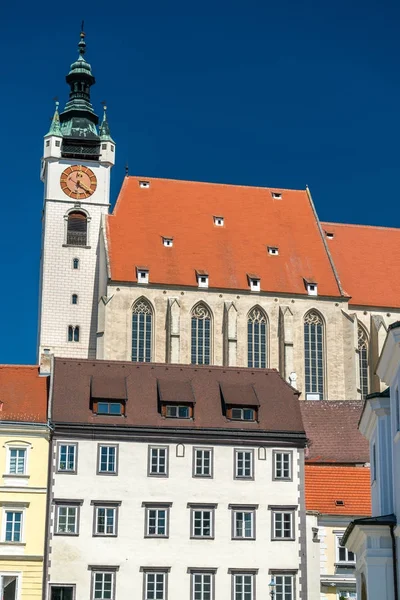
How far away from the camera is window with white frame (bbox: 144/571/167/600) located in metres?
40.0

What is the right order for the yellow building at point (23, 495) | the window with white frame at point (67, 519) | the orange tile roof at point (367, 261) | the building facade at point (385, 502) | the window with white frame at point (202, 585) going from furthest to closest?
the orange tile roof at point (367, 261) → the window with white frame at point (67, 519) → the window with white frame at point (202, 585) → the yellow building at point (23, 495) → the building facade at point (385, 502)

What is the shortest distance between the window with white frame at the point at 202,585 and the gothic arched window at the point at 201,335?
1223 inches

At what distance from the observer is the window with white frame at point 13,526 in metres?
40.0

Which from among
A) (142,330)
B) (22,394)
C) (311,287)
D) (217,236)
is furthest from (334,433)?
(217,236)

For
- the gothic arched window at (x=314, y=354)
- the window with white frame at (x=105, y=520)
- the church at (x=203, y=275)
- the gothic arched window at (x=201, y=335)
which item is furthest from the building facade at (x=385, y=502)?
the gothic arched window at (x=314, y=354)

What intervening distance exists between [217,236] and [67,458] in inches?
1502

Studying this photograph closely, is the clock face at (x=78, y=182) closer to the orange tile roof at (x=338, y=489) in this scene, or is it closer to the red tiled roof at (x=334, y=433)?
the red tiled roof at (x=334, y=433)

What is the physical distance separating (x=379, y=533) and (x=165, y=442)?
18.6 meters

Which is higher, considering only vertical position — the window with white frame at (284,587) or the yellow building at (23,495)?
the yellow building at (23,495)

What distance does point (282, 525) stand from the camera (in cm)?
4175

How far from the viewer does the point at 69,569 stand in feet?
131

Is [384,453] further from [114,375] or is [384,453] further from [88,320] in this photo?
[88,320]

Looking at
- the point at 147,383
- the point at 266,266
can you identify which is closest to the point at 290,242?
the point at 266,266

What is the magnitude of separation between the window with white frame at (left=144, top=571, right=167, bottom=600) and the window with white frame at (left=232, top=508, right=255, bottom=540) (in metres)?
2.96
